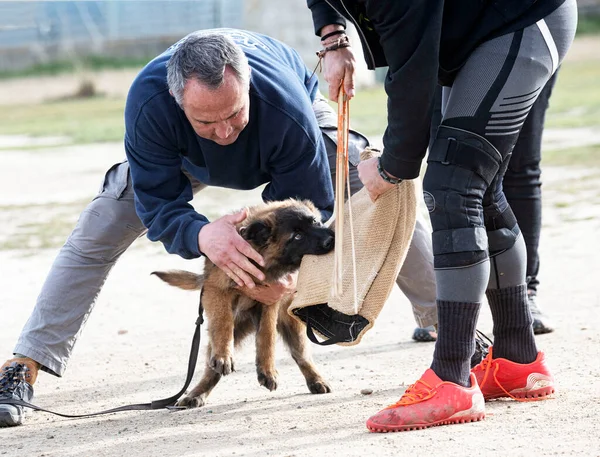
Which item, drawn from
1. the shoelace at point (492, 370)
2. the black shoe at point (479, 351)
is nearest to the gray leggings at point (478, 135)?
the shoelace at point (492, 370)

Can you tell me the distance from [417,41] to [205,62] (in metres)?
1.15

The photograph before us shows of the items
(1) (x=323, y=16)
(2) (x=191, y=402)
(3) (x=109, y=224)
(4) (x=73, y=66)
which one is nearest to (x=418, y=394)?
(2) (x=191, y=402)

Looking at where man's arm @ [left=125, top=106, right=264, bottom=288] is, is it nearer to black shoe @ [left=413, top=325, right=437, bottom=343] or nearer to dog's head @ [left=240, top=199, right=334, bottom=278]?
dog's head @ [left=240, top=199, right=334, bottom=278]

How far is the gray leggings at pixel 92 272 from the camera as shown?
481 centimetres

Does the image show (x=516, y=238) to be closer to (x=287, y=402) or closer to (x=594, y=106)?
(x=287, y=402)

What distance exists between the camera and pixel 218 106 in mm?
4273

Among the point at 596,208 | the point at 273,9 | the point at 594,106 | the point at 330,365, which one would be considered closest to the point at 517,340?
the point at 330,365

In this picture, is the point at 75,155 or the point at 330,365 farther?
the point at 75,155

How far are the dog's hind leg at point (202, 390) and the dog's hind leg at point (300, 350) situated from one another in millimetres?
431

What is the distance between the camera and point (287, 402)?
15.2 feet

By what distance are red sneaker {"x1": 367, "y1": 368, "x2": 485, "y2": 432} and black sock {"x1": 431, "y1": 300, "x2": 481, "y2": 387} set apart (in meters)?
0.04

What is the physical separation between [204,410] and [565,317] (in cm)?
242

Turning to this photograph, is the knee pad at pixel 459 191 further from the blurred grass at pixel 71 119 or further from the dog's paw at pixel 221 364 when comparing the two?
the blurred grass at pixel 71 119

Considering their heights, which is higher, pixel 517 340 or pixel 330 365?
pixel 517 340
